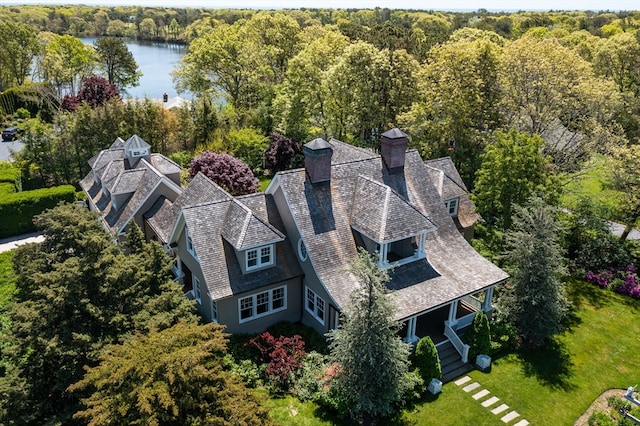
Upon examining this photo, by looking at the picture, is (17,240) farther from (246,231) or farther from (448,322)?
(448,322)

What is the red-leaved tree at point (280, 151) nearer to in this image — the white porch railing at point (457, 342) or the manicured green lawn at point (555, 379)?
the white porch railing at point (457, 342)

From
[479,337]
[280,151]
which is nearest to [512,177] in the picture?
[479,337]

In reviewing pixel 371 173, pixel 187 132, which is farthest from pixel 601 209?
pixel 187 132

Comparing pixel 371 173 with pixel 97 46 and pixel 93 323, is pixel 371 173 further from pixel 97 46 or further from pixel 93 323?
pixel 97 46

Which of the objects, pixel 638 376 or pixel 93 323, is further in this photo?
pixel 638 376

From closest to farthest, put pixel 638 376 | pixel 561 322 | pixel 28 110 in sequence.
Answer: pixel 638 376, pixel 561 322, pixel 28 110

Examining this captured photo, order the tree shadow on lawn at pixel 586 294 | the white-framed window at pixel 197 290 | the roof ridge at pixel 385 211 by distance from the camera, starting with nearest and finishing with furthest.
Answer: the roof ridge at pixel 385 211
the white-framed window at pixel 197 290
the tree shadow on lawn at pixel 586 294

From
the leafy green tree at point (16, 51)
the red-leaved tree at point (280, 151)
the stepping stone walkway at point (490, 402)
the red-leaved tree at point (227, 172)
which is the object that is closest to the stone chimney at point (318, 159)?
the stepping stone walkway at point (490, 402)
